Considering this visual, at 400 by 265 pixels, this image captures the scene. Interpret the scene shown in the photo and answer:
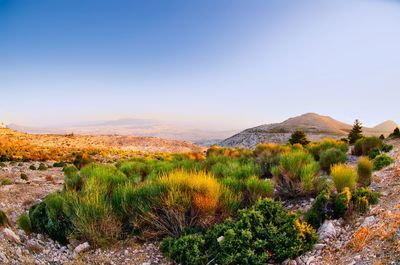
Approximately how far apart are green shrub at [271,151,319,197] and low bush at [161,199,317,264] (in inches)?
81.4

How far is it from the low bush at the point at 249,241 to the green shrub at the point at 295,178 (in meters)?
2.07

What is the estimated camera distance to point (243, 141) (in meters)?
53.0

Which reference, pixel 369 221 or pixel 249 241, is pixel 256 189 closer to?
pixel 249 241

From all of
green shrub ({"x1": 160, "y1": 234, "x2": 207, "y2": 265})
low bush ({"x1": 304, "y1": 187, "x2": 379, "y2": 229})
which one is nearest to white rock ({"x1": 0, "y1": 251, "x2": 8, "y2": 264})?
green shrub ({"x1": 160, "y1": 234, "x2": 207, "y2": 265})

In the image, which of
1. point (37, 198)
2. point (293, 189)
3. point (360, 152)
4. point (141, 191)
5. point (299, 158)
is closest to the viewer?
point (141, 191)

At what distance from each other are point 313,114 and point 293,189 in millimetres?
98271

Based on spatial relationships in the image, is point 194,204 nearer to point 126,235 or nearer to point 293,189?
point 126,235

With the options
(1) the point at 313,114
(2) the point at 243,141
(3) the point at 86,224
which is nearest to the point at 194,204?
(3) the point at 86,224

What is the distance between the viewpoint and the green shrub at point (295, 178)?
739 centimetres

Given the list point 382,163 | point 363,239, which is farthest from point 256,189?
point 382,163

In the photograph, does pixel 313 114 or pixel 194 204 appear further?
pixel 313 114

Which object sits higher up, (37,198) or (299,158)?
(299,158)

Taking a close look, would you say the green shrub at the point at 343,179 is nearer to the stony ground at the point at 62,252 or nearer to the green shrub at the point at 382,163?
the green shrub at the point at 382,163

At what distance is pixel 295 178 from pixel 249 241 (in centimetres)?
311
